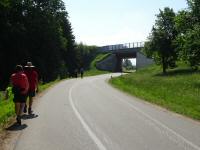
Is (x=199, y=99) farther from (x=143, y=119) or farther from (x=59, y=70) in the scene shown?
Answer: (x=59, y=70)

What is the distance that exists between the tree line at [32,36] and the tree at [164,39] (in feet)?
46.2

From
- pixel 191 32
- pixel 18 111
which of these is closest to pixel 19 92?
pixel 18 111

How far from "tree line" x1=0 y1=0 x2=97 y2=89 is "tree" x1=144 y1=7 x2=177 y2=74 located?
14.1 meters

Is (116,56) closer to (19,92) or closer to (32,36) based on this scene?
(32,36)

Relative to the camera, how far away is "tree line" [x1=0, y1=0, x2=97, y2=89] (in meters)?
60.1

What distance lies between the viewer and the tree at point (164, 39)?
62.1 meters

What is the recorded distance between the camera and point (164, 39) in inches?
2452

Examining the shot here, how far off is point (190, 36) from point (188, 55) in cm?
194

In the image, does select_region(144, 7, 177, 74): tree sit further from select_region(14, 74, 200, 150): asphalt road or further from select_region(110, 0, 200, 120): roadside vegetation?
select_region(14, 74, 200, 150): asphalt road

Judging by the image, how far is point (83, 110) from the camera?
20.2 m

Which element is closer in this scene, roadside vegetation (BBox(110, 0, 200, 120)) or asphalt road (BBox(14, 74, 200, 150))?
asphalt road (BBox(14, 74, 200, 150))

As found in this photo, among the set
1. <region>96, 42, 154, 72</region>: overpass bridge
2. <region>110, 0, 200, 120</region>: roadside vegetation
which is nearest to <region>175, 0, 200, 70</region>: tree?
<region>110, 0, 200, 120</region>: roadside vegetation

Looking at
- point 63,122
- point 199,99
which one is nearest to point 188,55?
point 199,99

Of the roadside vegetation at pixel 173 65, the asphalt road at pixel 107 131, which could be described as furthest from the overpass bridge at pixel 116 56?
the asphalt road at pixel 107 131
